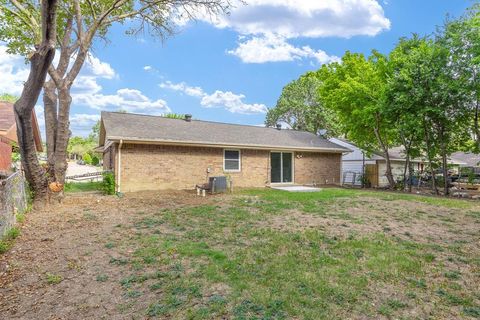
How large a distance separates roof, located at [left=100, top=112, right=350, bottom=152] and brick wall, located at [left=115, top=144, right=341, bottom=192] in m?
0.49

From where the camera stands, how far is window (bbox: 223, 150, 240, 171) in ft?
50.1

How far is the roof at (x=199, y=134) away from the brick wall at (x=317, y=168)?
2.07 feet

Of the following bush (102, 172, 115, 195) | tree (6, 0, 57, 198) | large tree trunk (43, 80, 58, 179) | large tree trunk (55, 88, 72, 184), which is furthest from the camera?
bush (102, 172, 115, 195)

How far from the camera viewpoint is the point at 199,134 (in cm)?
1509

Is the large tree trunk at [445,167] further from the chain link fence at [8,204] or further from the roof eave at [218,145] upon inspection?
the chain link fence at [8,204]

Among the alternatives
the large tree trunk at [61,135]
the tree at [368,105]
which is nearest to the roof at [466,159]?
the tree at [368,105]

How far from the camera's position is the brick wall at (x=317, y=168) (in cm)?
1766

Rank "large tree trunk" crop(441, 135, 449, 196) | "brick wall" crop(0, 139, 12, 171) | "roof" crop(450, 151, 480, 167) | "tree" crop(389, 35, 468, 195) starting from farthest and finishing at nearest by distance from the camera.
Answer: "roof" crop(450, 151, 480, 167), "large tree trunk" crop(441, 135, 449, 196), "tree" crop(389, 35, 468, 195), "brick wall" crop(0, 139, 12, 171)

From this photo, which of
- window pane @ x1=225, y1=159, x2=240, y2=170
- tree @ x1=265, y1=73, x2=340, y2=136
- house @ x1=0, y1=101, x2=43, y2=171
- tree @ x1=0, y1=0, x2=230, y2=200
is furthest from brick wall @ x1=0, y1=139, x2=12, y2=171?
tree @ x1=265, y1=73, x2=340, y2=136

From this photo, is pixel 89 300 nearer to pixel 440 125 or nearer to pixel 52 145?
pixel 52 145

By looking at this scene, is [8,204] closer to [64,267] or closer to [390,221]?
[64,267]

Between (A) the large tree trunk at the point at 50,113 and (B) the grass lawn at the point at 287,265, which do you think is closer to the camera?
(B) the grass lawn at the point at 287,265

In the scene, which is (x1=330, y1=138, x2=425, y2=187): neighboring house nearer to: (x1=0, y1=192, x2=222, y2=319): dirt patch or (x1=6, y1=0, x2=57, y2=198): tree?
(x1=0, y1=192, x2=222, y2=319): dirt patch

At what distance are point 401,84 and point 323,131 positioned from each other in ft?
53.9
